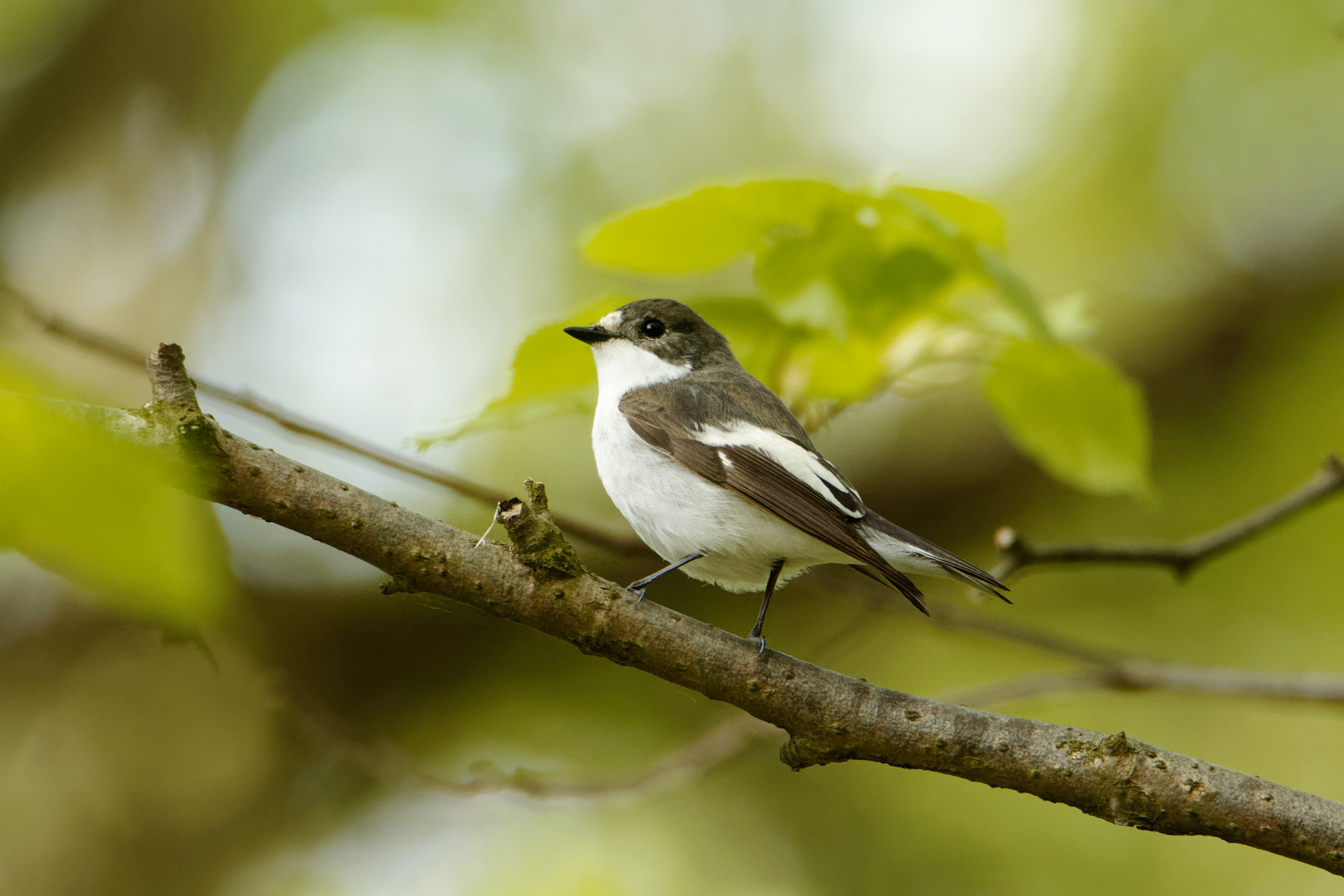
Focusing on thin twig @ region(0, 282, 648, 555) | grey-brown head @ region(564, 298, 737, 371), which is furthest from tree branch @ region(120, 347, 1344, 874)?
grey-brown head @ region(564, 298, 737, 371)

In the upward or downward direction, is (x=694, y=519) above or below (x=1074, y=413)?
below

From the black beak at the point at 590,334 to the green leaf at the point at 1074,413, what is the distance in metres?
1.09

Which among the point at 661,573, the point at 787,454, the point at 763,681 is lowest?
the point at 763,681

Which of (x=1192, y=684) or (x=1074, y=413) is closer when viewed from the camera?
(x=1074, y=413)

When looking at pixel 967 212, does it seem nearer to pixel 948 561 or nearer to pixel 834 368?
pixel 834 368

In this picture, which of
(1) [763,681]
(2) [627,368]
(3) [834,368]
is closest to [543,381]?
(3) [834,368]

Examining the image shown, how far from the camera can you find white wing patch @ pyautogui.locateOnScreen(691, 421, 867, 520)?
2408 mm

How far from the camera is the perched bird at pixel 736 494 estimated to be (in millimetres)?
2270

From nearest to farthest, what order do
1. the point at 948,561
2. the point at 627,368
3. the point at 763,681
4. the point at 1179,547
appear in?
the point at 763,681
the point at 948,561
the point at 1179,547
the point at 627,368

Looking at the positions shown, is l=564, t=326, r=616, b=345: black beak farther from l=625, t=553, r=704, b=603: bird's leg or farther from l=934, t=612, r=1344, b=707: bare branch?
l=934, t=612, r=1344, b=707: bare branch

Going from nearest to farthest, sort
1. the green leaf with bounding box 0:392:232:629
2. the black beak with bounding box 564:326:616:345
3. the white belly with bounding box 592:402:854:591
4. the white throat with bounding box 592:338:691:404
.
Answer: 1. the green leaf with bounding box 0:392:232:629
2. the white belly with bounding box 592:402:854:591
3. the black beak with bounding box 564:326:616:345
4. the white throat with bounding box 592:338:691:404

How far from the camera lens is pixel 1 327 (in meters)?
2.62

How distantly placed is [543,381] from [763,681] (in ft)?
2.64

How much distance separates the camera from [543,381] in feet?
7.11
